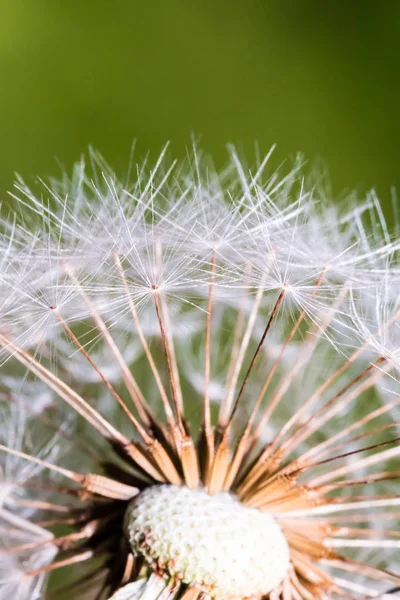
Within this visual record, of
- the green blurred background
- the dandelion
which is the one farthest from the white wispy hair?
the green blurred background

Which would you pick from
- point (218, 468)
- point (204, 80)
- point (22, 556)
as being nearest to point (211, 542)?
point (218, 468)

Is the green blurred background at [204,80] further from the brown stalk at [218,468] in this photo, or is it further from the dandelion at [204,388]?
the brown stalk at [218,468]

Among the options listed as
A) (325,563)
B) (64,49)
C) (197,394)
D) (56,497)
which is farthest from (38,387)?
(64,49)

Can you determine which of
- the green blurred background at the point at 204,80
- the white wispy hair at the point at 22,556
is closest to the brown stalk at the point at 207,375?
the white wispy hair at the point at 22,556

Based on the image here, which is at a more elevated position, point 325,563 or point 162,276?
point 162,276

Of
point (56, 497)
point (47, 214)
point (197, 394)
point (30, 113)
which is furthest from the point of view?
point (30, 113)

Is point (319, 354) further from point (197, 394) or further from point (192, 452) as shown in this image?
point (192, 452)

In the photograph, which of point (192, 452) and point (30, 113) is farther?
point (30, 113)
